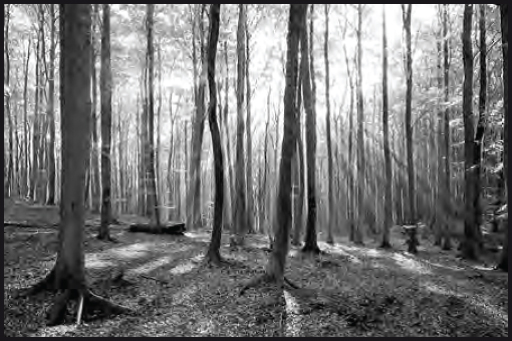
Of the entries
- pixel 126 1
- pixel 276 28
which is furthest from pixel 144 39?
pixel 276 28

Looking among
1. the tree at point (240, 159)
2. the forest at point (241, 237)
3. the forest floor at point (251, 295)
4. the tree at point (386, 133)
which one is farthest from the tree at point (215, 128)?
the tree at point (386, 133)

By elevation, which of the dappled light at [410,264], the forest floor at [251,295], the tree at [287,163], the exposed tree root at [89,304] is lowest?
the dappled light at [410,264]

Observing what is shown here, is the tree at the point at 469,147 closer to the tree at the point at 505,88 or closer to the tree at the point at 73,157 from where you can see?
the tree at the point at 505,88

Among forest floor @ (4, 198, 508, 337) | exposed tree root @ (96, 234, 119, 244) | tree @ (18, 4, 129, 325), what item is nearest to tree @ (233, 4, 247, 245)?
forest floor @ (4, 198, 508, 337)

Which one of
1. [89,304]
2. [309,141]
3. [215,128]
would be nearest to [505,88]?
[309,141]

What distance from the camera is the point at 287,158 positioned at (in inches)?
322

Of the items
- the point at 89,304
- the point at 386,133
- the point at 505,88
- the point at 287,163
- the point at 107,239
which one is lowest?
the point at 89,304

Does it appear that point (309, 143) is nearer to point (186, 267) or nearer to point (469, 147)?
point (469, 147)

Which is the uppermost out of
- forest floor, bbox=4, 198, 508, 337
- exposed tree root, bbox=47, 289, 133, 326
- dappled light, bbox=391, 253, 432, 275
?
exposed tree root, bbox=47, 289, 133, 326

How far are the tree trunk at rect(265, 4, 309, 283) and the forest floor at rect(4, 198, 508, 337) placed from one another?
0.63m

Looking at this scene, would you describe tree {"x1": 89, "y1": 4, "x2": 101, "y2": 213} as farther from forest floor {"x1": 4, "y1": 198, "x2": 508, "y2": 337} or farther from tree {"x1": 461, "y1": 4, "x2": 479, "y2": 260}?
tree {"x1": 461, "y1": 4, "x2": 479, "y2": 260}

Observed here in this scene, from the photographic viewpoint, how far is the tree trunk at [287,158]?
8141mm

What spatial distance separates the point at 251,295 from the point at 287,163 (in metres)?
2.79

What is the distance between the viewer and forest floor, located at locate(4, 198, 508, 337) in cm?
609
